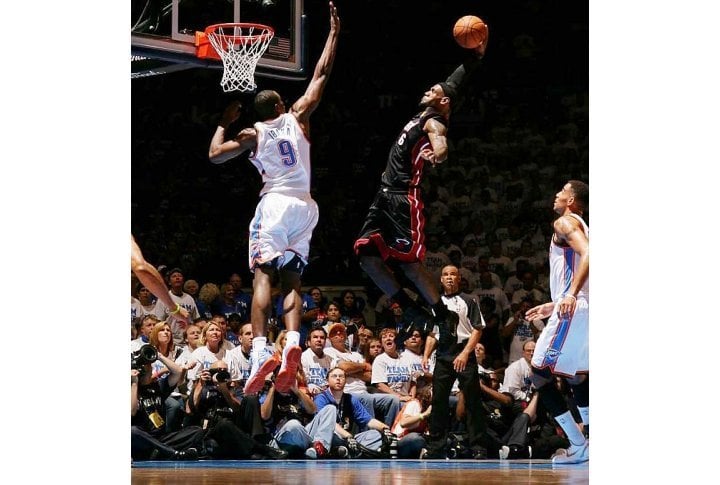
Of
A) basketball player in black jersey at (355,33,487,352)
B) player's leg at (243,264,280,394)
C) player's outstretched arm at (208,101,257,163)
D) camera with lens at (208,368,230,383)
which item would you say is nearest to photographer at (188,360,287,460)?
camera with lens at (208,368,230,383)

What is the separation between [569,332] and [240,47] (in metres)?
3.03

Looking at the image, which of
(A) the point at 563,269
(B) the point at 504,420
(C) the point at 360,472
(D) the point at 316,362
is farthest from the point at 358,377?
(A) the point at 563,269

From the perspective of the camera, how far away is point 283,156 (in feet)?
33.0

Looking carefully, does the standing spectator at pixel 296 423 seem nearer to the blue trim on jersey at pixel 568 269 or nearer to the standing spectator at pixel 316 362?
the standing spectator at pixel 316 362

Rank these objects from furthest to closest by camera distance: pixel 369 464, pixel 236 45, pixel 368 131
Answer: pixel 368 131 → pixel 236 45 → pixel 369 464

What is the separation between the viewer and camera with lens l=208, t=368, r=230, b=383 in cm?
995

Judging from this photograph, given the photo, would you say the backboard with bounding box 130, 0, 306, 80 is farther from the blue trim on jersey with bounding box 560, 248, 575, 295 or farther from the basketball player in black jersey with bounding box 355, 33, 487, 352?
the blue trim on jersey with bounding box 560, 248, 575, 295

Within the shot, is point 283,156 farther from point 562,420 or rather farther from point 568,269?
point 562,420

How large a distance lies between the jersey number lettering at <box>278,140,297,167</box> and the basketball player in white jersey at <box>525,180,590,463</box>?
1960 millimetres

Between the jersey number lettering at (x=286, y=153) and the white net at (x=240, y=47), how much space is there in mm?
456
